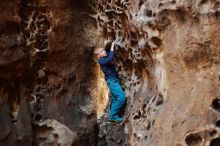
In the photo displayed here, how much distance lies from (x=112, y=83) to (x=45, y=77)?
0.73 m

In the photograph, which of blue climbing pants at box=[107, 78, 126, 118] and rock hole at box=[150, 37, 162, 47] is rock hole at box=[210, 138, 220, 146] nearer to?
rock hole at box=[150, 37, 162, 47]

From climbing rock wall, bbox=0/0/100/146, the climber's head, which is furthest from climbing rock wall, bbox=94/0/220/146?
climbing rock wall, bbox=0/0/100/146

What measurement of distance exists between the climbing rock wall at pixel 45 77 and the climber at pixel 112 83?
0.39 m

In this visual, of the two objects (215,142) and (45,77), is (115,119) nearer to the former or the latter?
(45,77)

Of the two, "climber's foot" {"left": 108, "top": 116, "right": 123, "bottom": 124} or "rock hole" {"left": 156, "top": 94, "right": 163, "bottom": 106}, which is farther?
"climber's foot" {"left": 108, "top": 116, "right": 123, "bottom": 124}

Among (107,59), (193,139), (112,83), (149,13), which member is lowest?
(193,139)

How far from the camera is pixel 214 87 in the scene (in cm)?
296

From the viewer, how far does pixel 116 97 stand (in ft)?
13.5

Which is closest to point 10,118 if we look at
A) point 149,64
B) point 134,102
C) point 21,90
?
point 21,90

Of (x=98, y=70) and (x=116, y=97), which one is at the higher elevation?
(x=98, y=70)

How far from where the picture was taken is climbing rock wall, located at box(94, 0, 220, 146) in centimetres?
297

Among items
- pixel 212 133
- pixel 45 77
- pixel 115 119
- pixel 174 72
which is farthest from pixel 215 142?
pixel 45 77

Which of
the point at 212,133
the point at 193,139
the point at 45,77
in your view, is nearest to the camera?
the point at 212,133

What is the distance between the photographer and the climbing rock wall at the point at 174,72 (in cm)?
297
